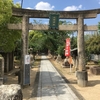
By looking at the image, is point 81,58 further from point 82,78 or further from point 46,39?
point 46,39

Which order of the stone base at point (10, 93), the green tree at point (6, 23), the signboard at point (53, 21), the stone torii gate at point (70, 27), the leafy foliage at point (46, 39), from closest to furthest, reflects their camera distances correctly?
the stone base at point (10, 93)
the green tree at point (6, 23)
the stone torii gate at point (70, 27)
the signboard at point (53, 21)
the leafy foliage at point (46, 39)

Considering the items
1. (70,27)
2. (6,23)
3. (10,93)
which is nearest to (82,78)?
(70,27)

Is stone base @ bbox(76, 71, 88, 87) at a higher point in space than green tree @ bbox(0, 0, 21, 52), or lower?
lower

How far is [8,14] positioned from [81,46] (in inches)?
226

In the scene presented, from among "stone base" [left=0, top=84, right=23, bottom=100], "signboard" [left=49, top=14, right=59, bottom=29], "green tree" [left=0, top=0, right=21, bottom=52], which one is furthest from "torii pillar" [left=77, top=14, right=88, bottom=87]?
"stone base" [left=0, top=84, right=23, bottom=100]

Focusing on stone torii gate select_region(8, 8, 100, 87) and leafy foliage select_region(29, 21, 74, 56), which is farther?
leafy foliage select_region(29, 21, 74, 56)

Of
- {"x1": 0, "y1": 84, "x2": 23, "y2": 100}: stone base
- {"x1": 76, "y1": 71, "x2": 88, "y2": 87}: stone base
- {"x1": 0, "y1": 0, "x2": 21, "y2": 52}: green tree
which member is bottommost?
{"x1": 76, "y1": 71, "x2": 88, "y2": 87}: stone base

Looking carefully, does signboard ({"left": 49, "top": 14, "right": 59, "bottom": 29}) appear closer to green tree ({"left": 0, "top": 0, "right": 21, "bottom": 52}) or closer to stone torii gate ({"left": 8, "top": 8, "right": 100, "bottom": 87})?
stone torii gate ({"left": 8, "top": 8, "right": 100, "bottom": 87})

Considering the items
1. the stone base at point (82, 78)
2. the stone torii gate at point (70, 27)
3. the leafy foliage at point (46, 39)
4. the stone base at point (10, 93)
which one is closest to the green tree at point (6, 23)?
the stone torii gate at point (70, 27)

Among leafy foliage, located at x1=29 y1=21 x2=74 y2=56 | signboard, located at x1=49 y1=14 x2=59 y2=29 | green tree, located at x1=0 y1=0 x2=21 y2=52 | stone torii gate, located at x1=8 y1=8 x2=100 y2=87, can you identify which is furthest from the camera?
leafy foliage, located at x1=29 y1=21 x2=74 y2=56

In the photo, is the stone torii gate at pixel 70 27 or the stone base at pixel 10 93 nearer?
the stone base at pixel 10 93

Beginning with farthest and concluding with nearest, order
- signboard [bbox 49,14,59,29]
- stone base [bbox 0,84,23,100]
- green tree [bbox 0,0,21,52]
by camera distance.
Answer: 1. signboard [bbox 49,14,59,29]
2. green tree [bbox 0,0,21,52]
3. stone base [bbox 0,84,23,100]

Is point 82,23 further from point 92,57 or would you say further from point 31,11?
point 92,57

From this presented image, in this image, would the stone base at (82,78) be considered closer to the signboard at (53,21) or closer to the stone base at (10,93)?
the signboard at (53,21)
